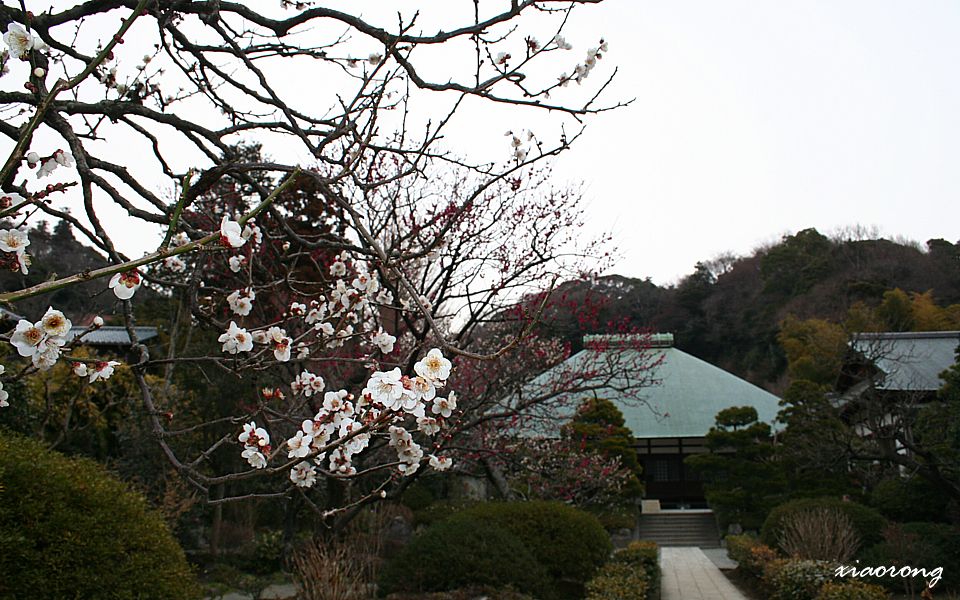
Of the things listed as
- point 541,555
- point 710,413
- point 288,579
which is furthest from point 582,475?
point 710,413

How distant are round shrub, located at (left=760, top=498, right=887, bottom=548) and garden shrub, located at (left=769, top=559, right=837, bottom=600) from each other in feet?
6.96

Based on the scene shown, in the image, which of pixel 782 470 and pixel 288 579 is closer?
pixel 288 579

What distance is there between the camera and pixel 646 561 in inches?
363

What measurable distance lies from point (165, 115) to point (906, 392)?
37.5 feet

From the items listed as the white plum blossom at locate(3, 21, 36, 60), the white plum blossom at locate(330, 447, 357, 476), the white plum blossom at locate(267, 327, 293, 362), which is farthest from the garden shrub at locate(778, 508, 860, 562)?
the white plum blossom at locate(3, 21, 36, 60)

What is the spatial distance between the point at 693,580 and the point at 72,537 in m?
9.10

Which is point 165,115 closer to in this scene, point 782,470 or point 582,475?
point 582,475

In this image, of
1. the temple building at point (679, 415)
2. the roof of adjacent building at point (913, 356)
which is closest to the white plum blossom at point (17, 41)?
the roof of adjacent building at point (913, 356)

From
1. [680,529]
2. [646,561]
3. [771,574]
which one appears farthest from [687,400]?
[771,574]

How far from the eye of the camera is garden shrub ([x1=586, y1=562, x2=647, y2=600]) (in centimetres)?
676

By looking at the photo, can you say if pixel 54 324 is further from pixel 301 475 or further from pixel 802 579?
pixel 802 579

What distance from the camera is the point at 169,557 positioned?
13.0 ft

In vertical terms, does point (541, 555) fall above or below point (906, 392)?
below

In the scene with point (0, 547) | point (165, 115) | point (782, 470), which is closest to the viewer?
point (165, 115)
